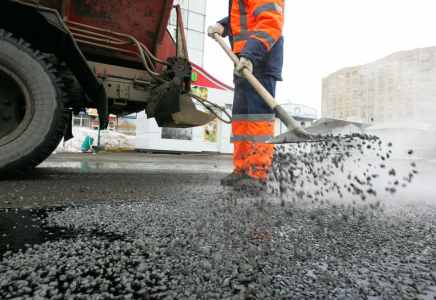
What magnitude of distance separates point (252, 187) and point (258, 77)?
1144mm

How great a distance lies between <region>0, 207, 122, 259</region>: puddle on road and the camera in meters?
0.88

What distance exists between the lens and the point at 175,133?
10.7 m

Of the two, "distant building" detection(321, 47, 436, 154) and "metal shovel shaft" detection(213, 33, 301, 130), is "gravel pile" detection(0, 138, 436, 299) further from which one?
"distant building" detection(321, 47, 436, 154)

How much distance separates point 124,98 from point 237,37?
4.29 feet

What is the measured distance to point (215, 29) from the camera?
120 inches

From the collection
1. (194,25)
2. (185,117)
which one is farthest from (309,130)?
(194,25)

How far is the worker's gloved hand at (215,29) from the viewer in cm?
303

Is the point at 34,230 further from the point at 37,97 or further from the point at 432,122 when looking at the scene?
the point at 432,122

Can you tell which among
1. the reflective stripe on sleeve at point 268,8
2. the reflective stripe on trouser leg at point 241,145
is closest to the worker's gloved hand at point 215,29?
the reflective stripe on sleeve at point 268,8

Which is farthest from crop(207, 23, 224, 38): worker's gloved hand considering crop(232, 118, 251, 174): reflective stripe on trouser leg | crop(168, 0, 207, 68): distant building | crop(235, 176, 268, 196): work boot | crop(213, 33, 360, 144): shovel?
crop(168, 0, 207, 68): distant building

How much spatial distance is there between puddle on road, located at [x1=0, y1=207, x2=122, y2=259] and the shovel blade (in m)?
1.38

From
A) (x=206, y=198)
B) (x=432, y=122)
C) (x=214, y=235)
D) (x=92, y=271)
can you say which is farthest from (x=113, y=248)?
(x=432, y=122)

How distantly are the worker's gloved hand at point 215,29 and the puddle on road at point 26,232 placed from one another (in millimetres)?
2506

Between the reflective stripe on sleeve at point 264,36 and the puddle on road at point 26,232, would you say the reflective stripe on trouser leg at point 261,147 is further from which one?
the puddle on road at point 26,232
